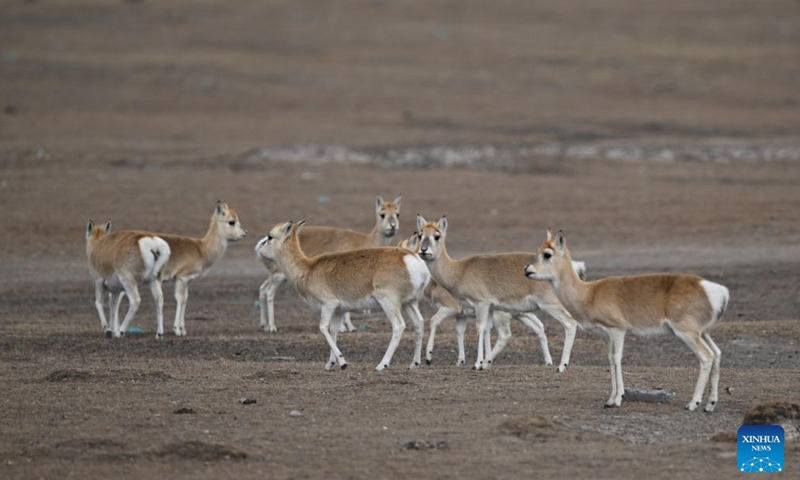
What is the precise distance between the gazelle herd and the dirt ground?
0.56 meters

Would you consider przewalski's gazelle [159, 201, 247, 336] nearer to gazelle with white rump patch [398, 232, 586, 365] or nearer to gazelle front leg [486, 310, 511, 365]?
gazelle with white rump patch [398, 232, 586, 365]

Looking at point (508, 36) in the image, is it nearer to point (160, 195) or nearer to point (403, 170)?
point (403, 170)

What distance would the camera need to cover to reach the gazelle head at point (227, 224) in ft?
69.2

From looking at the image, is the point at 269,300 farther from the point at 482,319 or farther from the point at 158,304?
the point at 482,319

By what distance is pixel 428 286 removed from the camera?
17.8m

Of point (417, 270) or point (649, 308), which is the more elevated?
point (417, 270)

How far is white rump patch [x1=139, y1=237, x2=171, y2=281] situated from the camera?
19.0 meters

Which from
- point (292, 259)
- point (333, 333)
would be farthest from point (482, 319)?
point (292, 259)

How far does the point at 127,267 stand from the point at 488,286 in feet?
19.5

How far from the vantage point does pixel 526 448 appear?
11797mm

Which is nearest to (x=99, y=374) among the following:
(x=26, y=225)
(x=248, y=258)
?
(x=248, y=258)

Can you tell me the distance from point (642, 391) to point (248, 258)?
47.4 ft

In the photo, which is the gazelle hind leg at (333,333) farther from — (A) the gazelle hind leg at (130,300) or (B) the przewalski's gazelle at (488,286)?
(A) the gazelle hind leg at (130,300)

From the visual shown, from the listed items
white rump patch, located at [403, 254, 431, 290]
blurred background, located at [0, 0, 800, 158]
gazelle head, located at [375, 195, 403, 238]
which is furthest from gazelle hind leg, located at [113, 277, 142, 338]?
blurred background, located at [0, 0, 800, 158]
